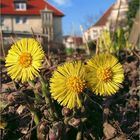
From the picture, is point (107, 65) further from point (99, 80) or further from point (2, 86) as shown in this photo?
point (2, 86)

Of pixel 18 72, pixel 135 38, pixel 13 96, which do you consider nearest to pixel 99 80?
pixel 18 72

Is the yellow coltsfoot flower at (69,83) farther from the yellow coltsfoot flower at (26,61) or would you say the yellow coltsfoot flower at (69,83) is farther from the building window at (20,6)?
the building window at (20,6)

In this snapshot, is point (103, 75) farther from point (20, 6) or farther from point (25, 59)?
point (20, 6)

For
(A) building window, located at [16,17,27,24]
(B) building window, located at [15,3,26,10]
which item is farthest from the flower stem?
(B) building window, located at [15,3,26,10]

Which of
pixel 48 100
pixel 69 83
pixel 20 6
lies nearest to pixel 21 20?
pixel 20 6

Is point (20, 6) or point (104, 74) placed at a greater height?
point (20, 6)
